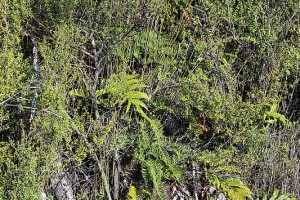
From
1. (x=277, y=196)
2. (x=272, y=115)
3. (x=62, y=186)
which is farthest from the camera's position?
(x=272, y=115)

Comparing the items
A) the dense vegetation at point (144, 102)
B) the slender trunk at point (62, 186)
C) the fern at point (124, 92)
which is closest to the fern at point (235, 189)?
the dense vegetation at point (144, 102)

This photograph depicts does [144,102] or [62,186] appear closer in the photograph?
[62,186]

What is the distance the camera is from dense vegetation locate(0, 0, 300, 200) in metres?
3.58

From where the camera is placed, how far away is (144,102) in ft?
13.7

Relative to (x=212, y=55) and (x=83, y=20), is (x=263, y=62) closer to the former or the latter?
(x=212, y=55)

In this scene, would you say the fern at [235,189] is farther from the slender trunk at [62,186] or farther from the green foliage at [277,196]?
the slender trunk at [62,186]

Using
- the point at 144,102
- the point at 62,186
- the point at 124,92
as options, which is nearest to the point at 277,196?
the point at 144,102

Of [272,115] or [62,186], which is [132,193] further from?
[272,115]

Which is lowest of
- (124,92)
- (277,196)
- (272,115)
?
(277,196)

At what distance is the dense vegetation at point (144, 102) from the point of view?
358 cm

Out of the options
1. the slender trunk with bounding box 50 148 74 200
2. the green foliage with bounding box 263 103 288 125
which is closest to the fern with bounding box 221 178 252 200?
the green foliage with bounding box 263 103 288 125

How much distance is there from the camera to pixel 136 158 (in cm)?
393

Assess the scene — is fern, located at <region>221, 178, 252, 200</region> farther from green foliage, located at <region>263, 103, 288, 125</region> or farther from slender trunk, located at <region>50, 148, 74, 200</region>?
slender trunk, located at <region>50, 148, 74, 200</region>

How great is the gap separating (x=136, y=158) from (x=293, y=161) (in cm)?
135
